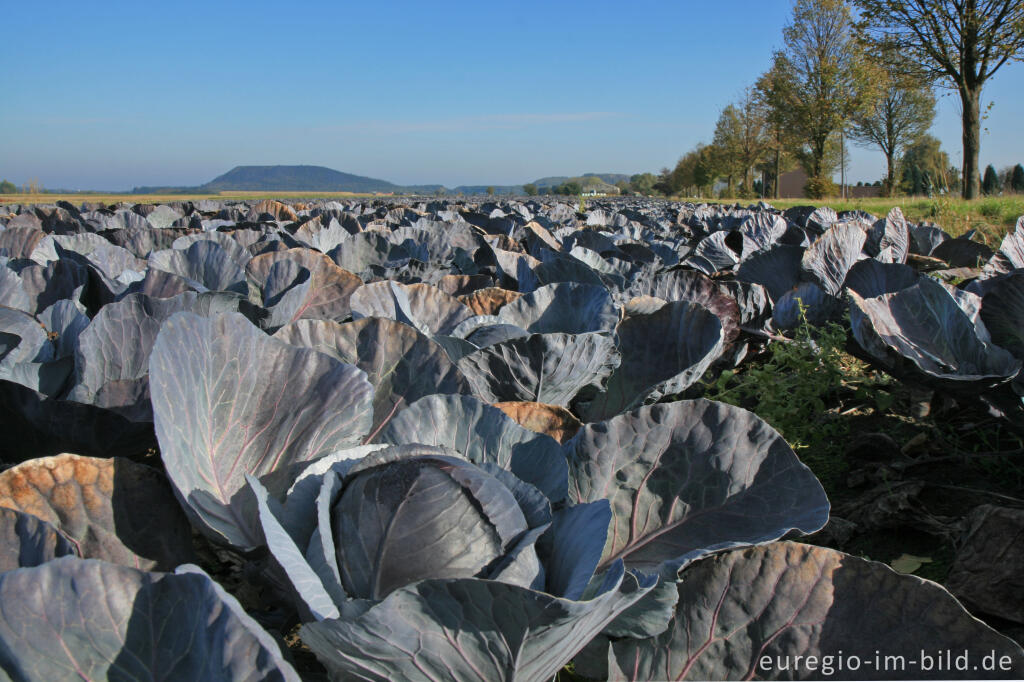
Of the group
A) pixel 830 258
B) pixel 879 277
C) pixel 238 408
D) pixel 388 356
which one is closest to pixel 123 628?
pixel 238 408

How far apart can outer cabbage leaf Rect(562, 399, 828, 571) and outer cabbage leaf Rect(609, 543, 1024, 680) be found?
0.09 metres

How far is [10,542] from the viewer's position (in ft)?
2.88

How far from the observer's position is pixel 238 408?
117 cm

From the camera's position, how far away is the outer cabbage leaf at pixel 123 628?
2.32ft

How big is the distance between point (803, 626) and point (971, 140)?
26112 mm

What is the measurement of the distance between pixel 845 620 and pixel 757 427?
0.34 meters

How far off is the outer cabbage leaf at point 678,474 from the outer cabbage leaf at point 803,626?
91 mm

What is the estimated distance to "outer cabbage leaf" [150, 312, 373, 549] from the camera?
1.05 meters

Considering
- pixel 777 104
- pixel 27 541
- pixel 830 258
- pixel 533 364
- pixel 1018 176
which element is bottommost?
pixel 27 541

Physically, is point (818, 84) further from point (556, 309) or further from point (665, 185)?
point (665, 185)

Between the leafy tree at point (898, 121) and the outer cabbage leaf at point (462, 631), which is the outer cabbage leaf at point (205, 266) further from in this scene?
the leafy tree at point (898, 121)

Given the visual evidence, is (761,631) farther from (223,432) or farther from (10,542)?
(10,542)

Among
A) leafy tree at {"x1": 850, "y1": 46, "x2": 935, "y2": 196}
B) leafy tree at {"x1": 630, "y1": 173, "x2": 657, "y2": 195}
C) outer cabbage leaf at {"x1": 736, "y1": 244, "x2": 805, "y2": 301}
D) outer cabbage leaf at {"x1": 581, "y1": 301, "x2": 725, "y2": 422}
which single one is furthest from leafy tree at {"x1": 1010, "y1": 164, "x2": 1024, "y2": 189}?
outer cabbage leaf at {"x1": 581, "y1": 301, "x2": 725, "y2": 422}

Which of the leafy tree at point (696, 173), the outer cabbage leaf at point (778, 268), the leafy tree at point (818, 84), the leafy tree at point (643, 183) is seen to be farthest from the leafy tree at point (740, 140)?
the outer cabbage leaf at point (778, 268)
